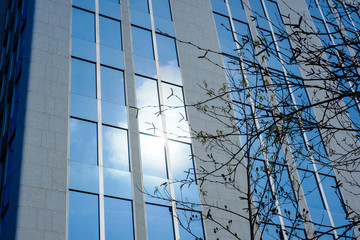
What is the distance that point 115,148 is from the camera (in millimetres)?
18797

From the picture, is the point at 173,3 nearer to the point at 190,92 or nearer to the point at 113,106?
the point at 190,92

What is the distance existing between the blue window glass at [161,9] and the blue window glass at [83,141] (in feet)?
25.2

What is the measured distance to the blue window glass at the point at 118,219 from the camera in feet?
55.2

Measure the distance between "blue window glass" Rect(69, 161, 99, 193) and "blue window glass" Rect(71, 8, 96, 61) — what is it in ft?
16.5

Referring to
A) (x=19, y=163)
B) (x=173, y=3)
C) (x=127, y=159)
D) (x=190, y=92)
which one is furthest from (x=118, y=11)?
(x=19, y=163)

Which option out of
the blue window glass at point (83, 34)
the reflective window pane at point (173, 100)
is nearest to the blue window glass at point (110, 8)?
the blue window glass at point (83, 34)

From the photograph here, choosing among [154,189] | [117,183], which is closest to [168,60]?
[154,189]

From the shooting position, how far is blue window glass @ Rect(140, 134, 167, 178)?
19016 millimetres

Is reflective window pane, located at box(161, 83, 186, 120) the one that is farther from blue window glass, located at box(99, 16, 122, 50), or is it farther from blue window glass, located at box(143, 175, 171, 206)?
blue window glass, located at box(143, 175, 171, 206)

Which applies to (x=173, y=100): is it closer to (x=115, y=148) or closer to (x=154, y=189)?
(x=115, y=148)

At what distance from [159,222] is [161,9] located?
1089 cm

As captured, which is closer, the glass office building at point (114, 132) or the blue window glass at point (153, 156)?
the glass office building at point (114, 132)

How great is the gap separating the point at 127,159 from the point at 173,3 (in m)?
9.64

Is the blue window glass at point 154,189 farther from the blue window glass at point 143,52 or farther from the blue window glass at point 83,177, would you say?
the blue window glass at point 143,52
